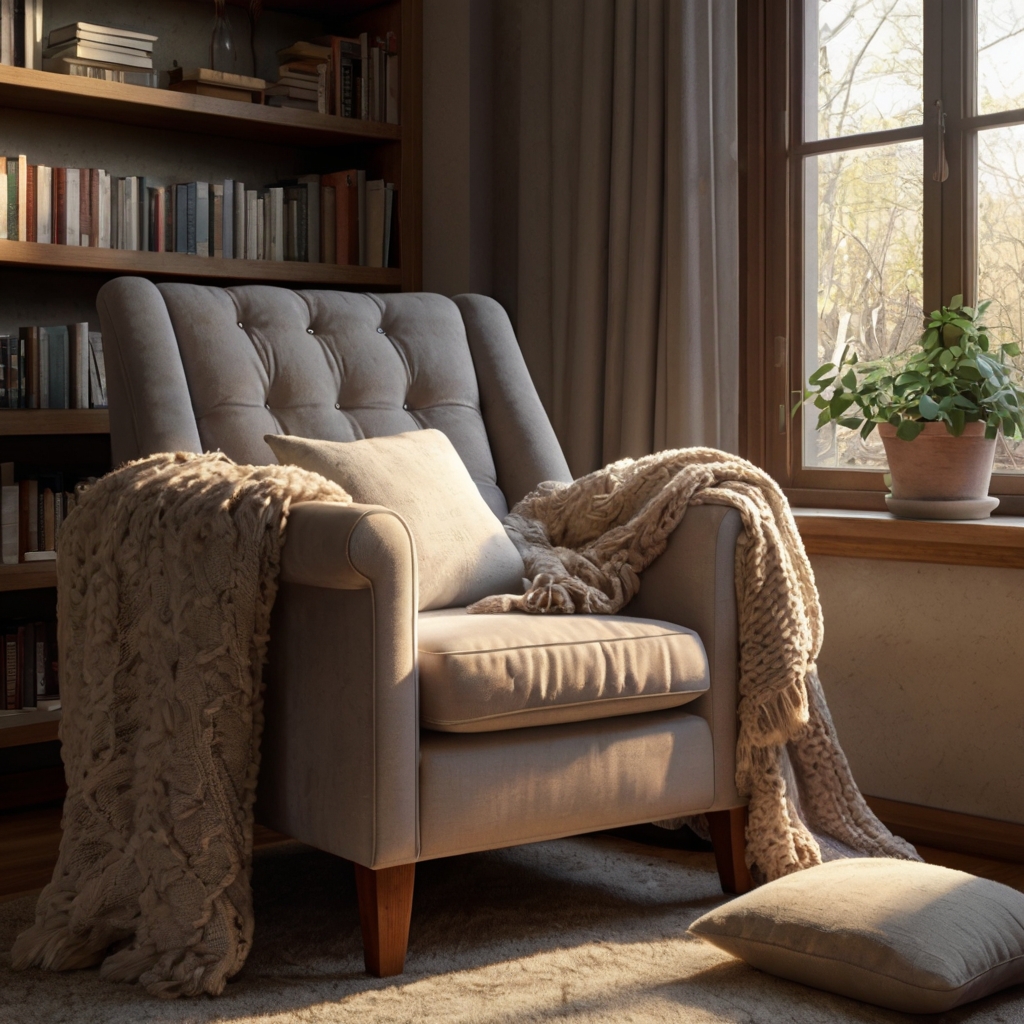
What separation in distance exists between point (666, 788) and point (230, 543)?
0.77 m

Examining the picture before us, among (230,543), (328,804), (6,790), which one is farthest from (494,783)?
(6,790)

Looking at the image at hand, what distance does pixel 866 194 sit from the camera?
3049mm

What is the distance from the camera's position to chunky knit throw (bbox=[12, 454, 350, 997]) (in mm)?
1861

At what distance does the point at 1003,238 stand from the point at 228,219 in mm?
1852

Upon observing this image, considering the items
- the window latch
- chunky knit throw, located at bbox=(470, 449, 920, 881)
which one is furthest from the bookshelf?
the window latch

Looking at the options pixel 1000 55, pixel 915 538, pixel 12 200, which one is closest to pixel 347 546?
pixel 915 538

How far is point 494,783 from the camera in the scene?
6.26 ft

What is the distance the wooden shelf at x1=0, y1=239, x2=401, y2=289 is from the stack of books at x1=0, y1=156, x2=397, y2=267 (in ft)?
0.25

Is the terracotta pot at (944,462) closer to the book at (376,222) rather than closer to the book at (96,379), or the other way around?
the book at (376,222)

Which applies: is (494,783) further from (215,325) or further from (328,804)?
(215,325)

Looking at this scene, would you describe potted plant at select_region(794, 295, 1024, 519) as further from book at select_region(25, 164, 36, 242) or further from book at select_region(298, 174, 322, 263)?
book at select_region(25, 164, 36, 242)

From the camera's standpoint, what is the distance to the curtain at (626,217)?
308 centimetres

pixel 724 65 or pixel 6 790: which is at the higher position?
pixel 724 65

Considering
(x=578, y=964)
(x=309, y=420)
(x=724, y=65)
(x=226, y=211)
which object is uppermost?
(x=724, y=65)
